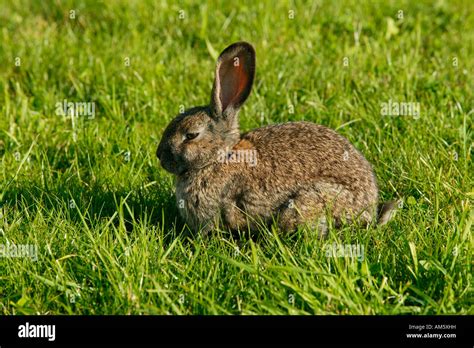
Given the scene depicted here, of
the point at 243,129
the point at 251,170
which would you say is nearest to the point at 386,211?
the point at 251,170

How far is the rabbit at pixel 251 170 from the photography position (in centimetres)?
546

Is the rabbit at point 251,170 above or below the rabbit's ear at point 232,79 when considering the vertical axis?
below

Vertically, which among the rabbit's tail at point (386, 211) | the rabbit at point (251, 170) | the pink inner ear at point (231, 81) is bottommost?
the rabbit's tail at point (386, 211)

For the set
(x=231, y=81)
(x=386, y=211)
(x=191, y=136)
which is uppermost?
(x=231, y=81)

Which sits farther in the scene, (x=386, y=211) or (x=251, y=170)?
(x=251, y=170)

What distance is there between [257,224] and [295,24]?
3.82 meters

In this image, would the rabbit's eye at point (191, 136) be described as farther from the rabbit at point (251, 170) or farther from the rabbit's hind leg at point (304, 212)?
the rabbit's hind leg at point (304, 212)

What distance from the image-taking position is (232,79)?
18.6ft

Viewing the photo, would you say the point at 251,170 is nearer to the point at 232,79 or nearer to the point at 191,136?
the point at 191,136

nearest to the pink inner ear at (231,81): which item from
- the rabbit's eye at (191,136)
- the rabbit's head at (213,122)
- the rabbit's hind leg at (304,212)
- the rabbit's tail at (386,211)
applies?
the rabbit's head at (213,122)

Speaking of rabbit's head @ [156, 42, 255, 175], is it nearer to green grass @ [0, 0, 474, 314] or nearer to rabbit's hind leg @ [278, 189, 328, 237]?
green grass @ [0, 0, 474, 314]

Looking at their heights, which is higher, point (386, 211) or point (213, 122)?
point (213, 122)

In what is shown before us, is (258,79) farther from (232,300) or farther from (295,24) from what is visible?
(232,300)

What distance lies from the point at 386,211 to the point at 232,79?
1426 mm
